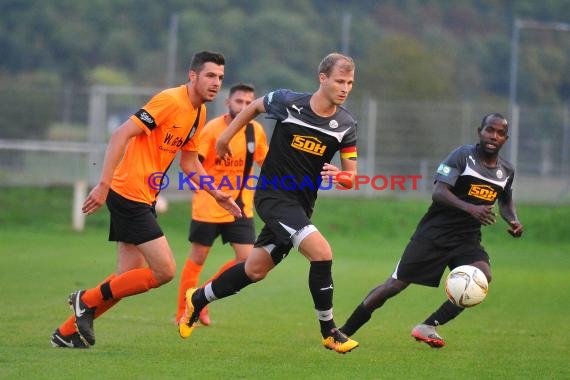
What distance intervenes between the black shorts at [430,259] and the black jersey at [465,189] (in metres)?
0.07

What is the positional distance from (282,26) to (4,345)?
38.3 meters

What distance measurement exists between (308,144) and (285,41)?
121 feet

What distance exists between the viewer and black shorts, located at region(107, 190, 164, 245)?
26.9 feet

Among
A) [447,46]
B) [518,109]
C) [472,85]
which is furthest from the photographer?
[447,46]

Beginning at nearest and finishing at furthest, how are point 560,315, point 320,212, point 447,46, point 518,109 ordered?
1. point 560,315
2. point 320,212
3. point 518,109
4. point 447,46

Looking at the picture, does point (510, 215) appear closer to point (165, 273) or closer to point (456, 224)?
point (456, 224)

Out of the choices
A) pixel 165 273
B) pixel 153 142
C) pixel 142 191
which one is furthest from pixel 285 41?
pixel 165 273

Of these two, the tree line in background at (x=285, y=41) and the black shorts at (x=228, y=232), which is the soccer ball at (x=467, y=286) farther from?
the tree line in background at (x=285, y=41)

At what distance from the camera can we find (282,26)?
4559cm

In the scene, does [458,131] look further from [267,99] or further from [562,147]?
[267,99]

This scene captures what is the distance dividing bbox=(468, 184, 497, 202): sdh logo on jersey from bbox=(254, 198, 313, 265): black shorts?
1.62 metres

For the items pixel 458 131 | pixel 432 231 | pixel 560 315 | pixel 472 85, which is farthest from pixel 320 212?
pixel 472 85

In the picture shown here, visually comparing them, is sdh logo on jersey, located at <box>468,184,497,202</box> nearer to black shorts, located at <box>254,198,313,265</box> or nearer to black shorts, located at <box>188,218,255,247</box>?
black shorts, located at <box>254,198,313,265</box>

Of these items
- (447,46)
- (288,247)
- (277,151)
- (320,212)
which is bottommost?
(320,212)
